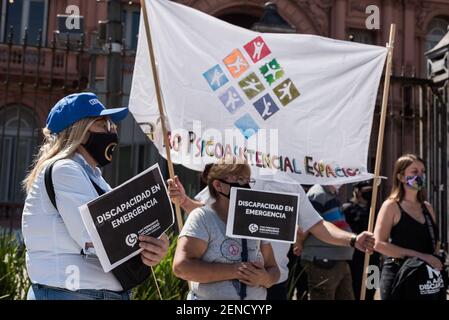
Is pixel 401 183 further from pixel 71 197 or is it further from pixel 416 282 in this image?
pixel 71 197

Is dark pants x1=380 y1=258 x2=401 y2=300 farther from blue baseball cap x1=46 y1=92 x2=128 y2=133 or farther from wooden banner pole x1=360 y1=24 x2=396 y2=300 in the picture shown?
blue baseball cap x1=46 y1=92 x2=128 y2=133

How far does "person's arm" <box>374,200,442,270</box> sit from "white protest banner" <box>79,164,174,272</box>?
2.22 metres

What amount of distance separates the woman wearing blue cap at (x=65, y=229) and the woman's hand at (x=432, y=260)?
2481mm

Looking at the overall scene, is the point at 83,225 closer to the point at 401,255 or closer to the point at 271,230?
the point at 271,230

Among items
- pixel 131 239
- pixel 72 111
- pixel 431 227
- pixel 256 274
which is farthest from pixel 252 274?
pixel 431 227

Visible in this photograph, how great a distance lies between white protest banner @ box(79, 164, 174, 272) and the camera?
226 centimetres

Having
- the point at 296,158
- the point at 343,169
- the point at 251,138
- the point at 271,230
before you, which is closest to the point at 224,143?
the point at 251,138

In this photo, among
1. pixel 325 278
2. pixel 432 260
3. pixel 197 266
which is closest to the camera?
pixel 197 266

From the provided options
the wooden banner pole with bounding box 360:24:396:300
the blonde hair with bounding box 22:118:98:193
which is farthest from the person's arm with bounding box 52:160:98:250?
the wooden banner pole with bounding box 360:24:396:300

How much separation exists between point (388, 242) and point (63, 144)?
2.75m

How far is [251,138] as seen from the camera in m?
4.39

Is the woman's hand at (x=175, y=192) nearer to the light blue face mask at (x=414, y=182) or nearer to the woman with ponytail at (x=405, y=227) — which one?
the woman with ponytail at (x=405, y=227)

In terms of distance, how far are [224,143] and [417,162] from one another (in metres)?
1.53

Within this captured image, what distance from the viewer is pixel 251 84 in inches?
181
